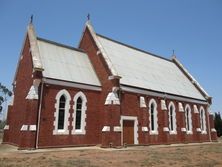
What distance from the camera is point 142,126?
27797 mm

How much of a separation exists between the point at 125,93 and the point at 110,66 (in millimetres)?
3640

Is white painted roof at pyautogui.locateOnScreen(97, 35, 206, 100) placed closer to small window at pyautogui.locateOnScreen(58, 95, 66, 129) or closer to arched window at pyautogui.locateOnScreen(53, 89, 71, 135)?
arched window at pyautogui.locateOnScreen(53, 89, 71, 135)

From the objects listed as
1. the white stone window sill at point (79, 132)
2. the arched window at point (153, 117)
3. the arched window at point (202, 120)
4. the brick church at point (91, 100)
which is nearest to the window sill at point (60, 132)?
the brick church at point (91, 100)

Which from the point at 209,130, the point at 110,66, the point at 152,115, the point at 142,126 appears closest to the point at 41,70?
the point at 110,66

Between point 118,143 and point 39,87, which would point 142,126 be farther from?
point 39,87

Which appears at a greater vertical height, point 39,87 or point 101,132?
point 39,87

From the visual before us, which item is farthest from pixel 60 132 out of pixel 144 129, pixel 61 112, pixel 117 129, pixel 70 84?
pixel 144 129

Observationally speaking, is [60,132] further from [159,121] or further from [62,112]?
[159,121]

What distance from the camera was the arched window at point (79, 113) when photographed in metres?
24.1

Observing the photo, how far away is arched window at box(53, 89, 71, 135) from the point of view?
2278 cm

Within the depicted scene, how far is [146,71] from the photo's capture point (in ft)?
114

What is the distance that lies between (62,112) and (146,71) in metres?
16.1

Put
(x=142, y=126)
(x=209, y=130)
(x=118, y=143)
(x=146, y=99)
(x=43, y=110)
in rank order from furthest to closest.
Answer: (x=209, y=130) → (x=146, y=99) → (x=142, y=126) → (x=118, y=143) → (x=43, y=110)

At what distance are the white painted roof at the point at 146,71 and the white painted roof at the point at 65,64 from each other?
347cm
